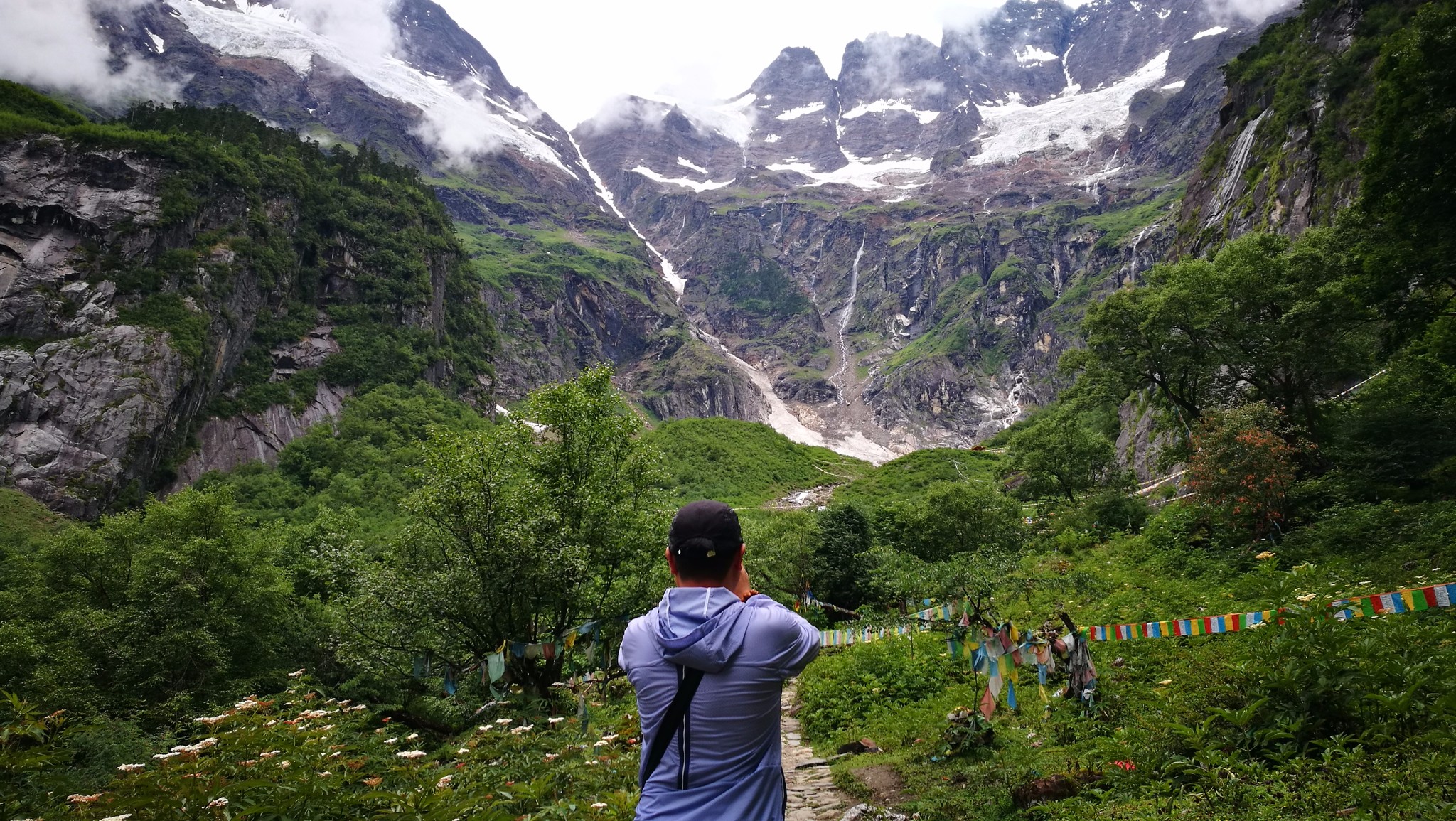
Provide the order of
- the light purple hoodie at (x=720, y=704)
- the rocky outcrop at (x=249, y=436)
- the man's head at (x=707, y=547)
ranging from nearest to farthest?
1. the light purple hoodie at (x=720, y=704)
2. the man's head at (x=707, y=547)
3. the rocky outcrop at (x=249, y=436)

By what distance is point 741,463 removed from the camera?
82312 mm

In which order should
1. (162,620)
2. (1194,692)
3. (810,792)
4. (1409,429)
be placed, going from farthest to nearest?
1. (162,620)
2. (1409,429)
3. (810,792)
4. (1194,692)

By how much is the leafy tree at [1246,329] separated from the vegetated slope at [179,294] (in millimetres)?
66275

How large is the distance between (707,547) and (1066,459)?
36679 mm

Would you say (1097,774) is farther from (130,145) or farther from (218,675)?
(130,145)

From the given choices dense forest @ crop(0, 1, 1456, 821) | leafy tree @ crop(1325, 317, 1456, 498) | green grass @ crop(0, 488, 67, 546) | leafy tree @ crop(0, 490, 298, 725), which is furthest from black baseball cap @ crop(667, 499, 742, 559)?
green grass @ crop(0, 488, 67, 546)

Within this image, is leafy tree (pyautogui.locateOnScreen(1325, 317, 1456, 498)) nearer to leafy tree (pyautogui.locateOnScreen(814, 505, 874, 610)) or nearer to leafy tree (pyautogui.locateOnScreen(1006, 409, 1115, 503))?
leafy tree (pyautogui.locateOnScreen(1006, 409, 1115, 503))

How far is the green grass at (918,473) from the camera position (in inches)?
2473

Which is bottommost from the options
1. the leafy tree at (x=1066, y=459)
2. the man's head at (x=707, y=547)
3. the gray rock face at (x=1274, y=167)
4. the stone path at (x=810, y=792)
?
the stone path at (x=810, y=792)

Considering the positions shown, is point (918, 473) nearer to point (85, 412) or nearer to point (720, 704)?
point (720, 704)

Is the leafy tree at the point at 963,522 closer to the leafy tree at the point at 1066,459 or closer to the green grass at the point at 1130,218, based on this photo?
the leafy tree at the point at 1066,459

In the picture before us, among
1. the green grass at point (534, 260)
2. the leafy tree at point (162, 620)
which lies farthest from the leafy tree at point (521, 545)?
the green grass at point (534, 260)

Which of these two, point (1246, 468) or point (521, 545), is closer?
point (521, 545)

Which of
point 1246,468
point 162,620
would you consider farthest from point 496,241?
point 1246,468
